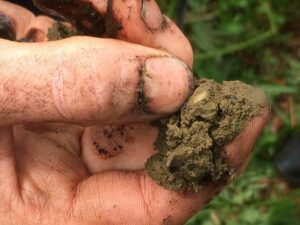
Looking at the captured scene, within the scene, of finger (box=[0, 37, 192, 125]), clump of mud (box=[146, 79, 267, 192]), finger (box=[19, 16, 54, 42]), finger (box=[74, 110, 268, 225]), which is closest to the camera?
finger (box=[0, 37, 192, 125])

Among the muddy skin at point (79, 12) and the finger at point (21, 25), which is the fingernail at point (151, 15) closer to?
the muddy skin at point (79, 12)

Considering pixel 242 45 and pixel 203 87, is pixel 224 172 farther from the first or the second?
pixel 242 45

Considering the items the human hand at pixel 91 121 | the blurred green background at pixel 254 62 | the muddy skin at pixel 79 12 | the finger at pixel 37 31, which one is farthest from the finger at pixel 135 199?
the blurred green background at pixel 254 62

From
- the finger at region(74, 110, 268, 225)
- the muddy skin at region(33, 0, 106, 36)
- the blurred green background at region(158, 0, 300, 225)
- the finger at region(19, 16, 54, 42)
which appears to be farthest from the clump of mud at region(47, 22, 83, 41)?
the blurred green background at region(158, 0, 300, 225)

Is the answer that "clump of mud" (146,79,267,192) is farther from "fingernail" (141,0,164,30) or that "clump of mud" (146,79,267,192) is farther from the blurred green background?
the blurred green background

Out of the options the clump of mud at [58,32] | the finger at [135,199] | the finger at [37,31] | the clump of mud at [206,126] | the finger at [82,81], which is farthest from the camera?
the finger at [37,31]

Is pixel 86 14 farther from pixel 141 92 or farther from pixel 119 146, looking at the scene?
pixel 119 146

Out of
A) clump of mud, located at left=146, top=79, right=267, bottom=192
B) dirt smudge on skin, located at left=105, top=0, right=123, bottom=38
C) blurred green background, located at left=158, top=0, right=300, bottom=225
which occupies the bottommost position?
blurred green background, located at left=158, top=0, right=300, bottom=225
